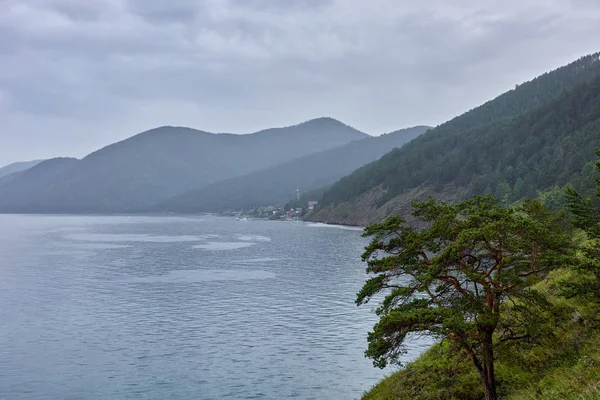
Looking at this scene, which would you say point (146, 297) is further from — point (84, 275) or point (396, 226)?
point (396, 226)

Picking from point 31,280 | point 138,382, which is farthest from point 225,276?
point 138,382

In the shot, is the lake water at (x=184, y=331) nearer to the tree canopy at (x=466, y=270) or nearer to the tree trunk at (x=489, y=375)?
the tree trunk at (x=489, y=375)

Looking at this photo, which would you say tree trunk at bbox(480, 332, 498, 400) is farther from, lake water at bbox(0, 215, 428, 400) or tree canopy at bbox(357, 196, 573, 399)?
lake water at bbox(0, 215, 428, 400)

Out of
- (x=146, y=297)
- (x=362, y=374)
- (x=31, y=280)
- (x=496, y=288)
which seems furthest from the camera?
(x=31, y=280)

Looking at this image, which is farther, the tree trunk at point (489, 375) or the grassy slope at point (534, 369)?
the tree trunk at point (489, 375)

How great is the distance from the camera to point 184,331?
5569cm

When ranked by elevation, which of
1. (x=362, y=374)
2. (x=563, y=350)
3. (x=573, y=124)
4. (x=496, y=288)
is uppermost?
(x=573, y=124)

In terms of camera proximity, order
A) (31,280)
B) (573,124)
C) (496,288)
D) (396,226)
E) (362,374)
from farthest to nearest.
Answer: (573,124) < (31,280) < (362,374) < (396,226) < (496,288)

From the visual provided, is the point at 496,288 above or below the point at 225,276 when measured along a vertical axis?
above

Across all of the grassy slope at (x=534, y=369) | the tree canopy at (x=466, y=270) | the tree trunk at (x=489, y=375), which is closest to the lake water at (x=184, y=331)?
the grassy slope at (x=534, y=369)

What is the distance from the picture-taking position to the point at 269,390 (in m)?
38.5

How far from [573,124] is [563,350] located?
614 feet

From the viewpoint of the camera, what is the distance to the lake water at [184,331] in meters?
39.9

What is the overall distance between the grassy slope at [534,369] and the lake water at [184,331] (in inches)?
257
